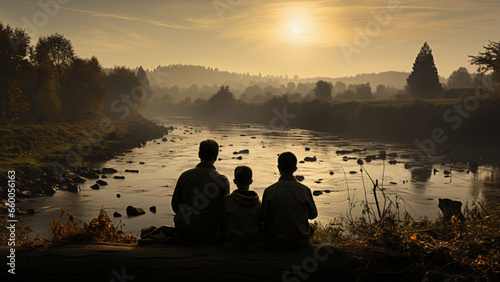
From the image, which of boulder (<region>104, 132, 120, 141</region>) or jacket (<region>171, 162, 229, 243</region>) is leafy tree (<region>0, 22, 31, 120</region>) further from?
jacket (<region>171, 162, 229, 243</region>)

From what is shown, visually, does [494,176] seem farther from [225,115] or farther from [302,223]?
[225,115]

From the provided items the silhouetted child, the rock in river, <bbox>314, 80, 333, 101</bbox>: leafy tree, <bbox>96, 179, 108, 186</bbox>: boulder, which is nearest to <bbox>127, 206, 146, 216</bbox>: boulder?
<bbox>96, 179, 108, 186</bbox>: boulder

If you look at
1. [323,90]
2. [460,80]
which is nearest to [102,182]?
[323,90]

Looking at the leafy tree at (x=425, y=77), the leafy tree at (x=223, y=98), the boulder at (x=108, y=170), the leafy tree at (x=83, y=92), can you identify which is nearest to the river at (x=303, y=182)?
the boulder at (x=108, y=170)

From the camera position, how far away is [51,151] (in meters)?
34.1

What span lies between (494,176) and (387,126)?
115ft

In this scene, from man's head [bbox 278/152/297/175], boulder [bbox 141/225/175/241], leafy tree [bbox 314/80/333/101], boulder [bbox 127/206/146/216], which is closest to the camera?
man's head [bbox 278/152/297/175]

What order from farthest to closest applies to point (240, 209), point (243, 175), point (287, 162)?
point (287, 162) < point (240, 209) < point (243, 175)

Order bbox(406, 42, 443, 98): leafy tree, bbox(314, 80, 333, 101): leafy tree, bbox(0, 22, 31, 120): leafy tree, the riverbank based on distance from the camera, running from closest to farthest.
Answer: the riverbank
bbox(0, 22, 31, 120): leafy tree
bbox(406, 42, 443, 98): leafy tree
bbox(314, 80, 333, 101): leafy tree

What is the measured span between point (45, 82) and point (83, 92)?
1170 centimetres

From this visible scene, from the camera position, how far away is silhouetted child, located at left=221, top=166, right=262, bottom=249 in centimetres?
592

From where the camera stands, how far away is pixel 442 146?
1884 inches

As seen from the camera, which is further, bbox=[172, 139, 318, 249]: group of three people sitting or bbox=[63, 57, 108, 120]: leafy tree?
bbox=[63, 57, 108, 120]: leafy tree

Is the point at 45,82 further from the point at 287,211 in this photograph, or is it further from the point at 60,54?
the point at 287,211
